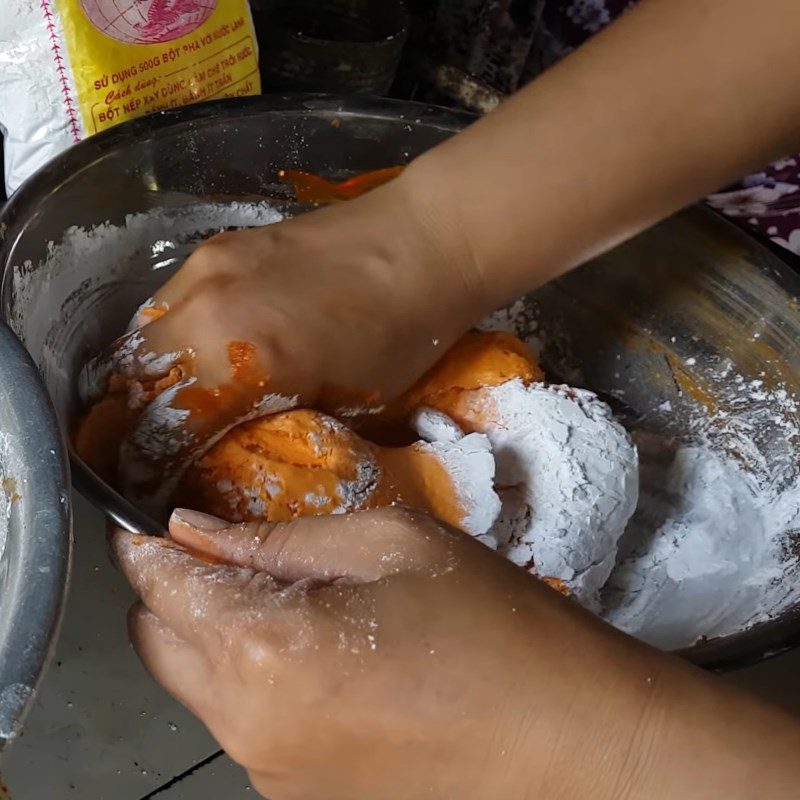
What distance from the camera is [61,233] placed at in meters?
0.54

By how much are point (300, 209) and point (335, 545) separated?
37 cm

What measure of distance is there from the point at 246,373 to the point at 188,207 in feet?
0.70

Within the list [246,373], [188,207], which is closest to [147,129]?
[188,207]

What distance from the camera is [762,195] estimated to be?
0.82m

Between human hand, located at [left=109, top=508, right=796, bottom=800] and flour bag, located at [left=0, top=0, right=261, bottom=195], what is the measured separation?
13.1 inches

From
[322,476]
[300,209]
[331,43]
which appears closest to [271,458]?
[322,476]

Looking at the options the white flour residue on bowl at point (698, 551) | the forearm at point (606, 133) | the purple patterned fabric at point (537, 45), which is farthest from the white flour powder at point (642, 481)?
the purple patterned fabric at point (537, 45)

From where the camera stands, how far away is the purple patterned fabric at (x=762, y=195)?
81 centimetres

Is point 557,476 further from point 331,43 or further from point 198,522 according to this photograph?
point 331,43

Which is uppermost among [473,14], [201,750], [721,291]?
[473,14]

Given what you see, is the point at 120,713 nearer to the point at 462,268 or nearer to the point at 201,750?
the point at 201,750

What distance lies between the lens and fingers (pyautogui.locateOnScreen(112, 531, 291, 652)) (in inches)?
13.3

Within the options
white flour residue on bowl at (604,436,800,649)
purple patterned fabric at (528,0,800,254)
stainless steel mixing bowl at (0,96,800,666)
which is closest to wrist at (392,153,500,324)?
stainless steel mixing bowl at (0,96,800,666)

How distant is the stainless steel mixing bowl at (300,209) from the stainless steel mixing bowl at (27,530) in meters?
0.16
